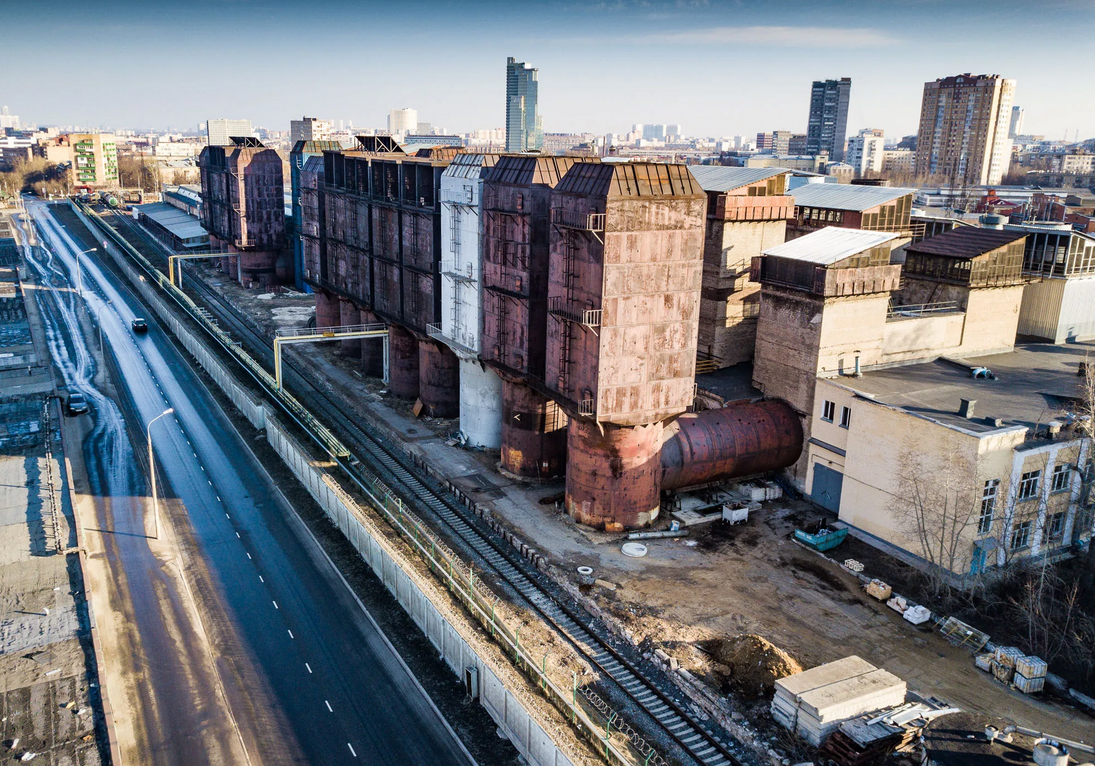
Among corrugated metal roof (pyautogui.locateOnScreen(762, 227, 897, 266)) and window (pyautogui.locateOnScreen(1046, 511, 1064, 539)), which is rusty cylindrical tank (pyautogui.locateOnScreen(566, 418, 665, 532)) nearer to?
corrugated metal roof (pyautogui.locateOnScreen(762, 227, 897, 266))

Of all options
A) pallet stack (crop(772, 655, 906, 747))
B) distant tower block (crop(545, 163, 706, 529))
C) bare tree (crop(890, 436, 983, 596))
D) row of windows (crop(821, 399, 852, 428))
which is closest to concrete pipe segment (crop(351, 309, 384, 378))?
distant tower block (crop(545, 163, 706, 529))

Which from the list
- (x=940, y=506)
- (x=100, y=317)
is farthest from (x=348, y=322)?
(x=940, y=506)

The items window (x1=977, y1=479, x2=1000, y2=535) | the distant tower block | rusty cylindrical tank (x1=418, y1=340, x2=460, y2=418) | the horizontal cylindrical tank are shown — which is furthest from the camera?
rusty cylindrical tank (x1=418, y1=340, x2=460, y2=418)

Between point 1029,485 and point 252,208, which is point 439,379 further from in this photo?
point 252,208

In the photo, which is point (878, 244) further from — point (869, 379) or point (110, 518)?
point (110, 518)

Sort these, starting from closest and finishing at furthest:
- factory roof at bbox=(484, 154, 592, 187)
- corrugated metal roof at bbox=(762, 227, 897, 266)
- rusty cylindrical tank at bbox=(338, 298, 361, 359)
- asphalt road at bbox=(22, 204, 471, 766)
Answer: asphalt road at bbox=(22, 204, 471, 766) → factory roof at bbox=(484, 154, 592, 187) → corrugated metal roof at bbox=(762, 227, 897, 266) → rusty cylindrical tank at bbox=(338, 298, 361, 359)

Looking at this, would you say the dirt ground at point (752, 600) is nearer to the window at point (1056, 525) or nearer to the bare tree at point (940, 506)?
the bare tree at point (940, 506)
